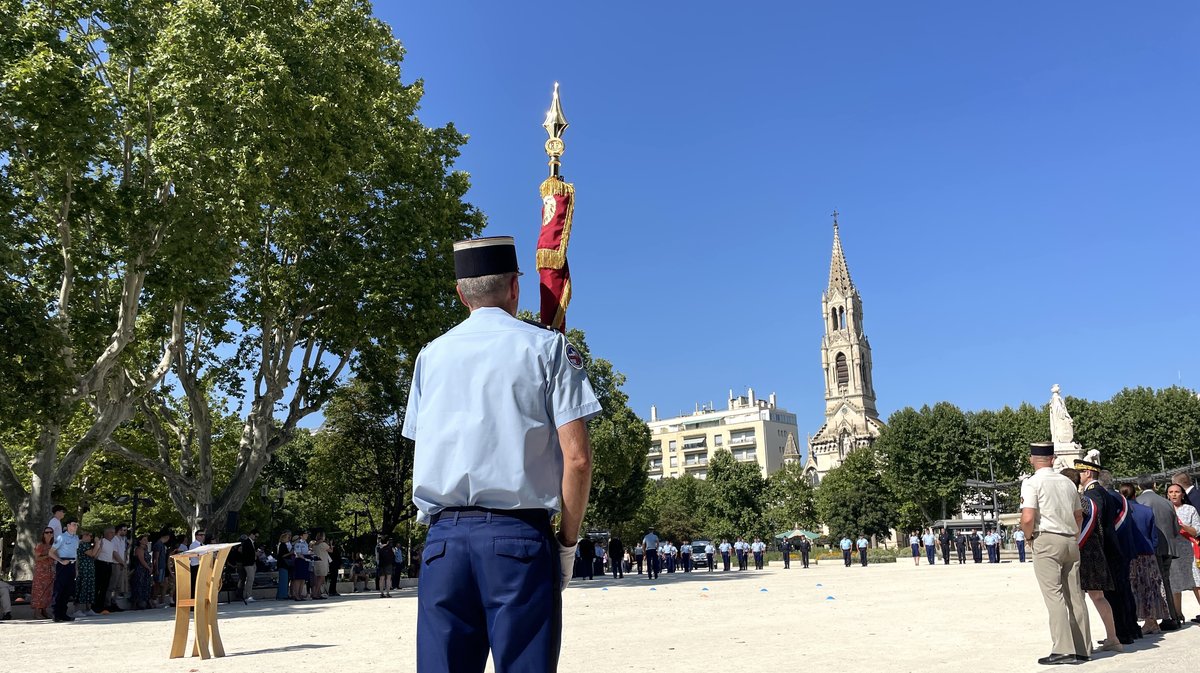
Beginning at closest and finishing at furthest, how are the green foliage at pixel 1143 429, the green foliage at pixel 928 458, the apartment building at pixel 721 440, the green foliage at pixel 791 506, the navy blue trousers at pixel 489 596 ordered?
the navy blue trousers at pixel 489 596, the green foliage at pixel 1143 429, the green foliage at pixel 928 458, the green foliage at pixel 791 506, the apartment building at pixel 721 440

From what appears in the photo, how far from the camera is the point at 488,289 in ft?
12.1

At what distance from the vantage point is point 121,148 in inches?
969

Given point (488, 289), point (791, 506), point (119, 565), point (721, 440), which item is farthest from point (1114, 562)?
point (721, 440)

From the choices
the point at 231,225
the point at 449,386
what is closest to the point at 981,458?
the point at 231,225

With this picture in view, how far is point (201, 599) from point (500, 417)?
8.21 metres

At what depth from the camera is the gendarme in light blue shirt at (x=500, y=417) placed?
10.8 ft

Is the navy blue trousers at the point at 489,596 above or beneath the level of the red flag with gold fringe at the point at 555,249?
beneath

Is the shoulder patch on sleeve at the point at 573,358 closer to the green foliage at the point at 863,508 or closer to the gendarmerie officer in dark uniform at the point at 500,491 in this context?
the gendarmerie officer in dark uniform at the point at 500,491

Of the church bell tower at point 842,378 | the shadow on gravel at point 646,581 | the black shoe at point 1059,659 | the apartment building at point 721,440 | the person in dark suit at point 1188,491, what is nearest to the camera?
the black shoe at point 1059,659

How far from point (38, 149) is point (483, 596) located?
63.6 feet

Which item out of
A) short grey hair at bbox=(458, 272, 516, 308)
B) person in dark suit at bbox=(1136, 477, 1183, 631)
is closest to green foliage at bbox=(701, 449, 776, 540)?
person in dark suit at bbox=(1136, 477, 1183, 631)

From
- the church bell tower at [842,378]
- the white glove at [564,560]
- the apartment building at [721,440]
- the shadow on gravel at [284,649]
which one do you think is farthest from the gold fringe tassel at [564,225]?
the apartment building at [721,440]

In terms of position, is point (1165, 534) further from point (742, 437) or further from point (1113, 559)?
point (742, 437)

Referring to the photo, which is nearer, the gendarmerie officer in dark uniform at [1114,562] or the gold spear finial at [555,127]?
the gold spear finial at [555,127]
